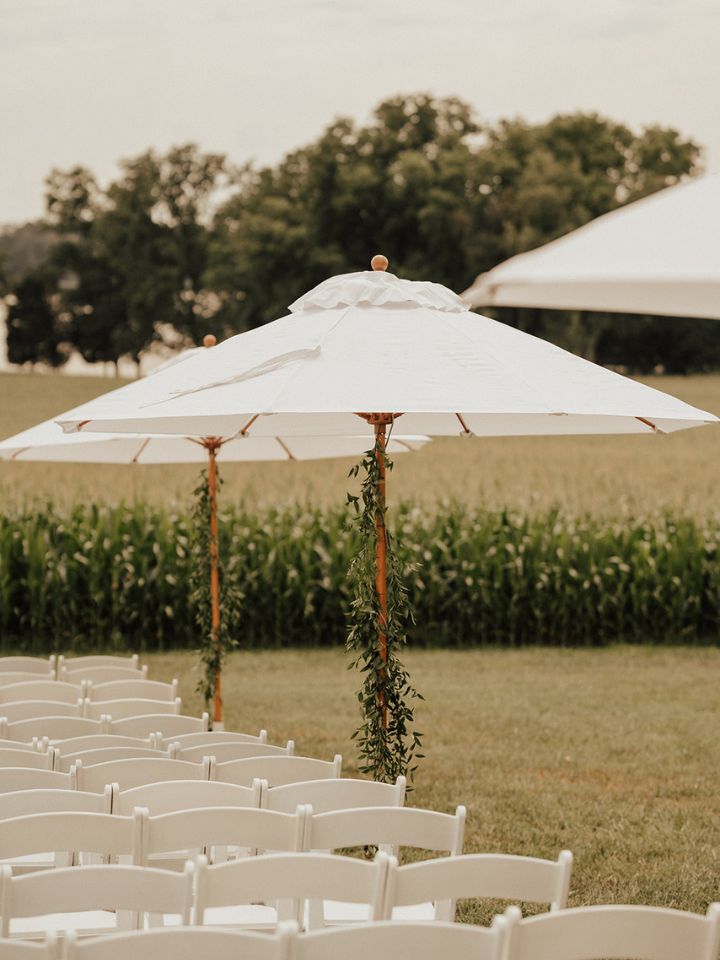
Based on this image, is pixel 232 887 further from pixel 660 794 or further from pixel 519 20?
pixel 519 20

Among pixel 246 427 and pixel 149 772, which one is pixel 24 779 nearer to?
pixel 149 772

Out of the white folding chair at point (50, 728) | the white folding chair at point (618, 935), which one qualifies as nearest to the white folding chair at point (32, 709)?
the white folding chair at point (50, 728)

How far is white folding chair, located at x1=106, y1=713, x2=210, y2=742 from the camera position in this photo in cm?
689

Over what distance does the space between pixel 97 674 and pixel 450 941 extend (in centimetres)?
678

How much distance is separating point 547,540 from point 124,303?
4172cm

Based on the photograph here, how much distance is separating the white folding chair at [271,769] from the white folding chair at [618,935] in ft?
7.92

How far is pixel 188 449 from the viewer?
9875 millimetres

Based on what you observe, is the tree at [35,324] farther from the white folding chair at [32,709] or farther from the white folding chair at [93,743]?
the white folding chair at [93,743]

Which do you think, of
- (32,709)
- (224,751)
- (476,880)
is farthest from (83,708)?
(476,880)

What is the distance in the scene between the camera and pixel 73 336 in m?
56.4

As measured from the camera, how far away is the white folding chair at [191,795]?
4.86m

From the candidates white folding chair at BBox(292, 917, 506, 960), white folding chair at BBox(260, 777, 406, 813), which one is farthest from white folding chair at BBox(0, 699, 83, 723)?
white folding chair at BBox(292, 917, 506, 960)

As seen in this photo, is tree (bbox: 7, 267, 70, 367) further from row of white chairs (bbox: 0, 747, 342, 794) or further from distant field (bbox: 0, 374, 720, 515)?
row of white chairs (bbox: 0, 747, 342, 794)

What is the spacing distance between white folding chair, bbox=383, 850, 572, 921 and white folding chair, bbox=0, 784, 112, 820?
1378mm
